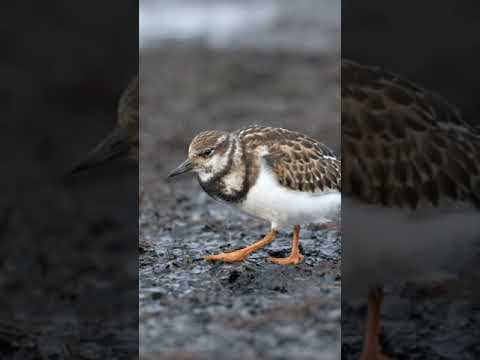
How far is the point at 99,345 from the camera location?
253 cm

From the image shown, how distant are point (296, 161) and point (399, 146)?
321 mm

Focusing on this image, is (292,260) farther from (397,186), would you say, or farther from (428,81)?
(428,81)

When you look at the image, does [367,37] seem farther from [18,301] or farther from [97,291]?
[18,301]

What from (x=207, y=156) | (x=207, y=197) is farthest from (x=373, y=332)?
(x=207, y=197)

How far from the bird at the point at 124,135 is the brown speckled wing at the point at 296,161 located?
14.6 inches

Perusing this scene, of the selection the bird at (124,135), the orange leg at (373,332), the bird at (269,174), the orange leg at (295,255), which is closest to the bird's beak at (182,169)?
the bird at (269,174)

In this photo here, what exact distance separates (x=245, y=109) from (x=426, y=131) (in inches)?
103

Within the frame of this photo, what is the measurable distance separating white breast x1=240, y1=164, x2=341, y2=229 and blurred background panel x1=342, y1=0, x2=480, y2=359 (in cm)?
28

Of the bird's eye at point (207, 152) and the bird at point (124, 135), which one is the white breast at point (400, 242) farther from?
the bird at point (124, 135)

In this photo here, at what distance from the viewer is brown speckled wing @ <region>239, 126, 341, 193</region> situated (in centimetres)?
203

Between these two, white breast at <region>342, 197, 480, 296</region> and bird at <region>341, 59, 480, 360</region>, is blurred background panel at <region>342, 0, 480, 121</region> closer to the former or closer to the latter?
bird at <region>341, 59, 480, 360</region>

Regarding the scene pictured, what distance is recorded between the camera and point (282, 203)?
1995 millimetres

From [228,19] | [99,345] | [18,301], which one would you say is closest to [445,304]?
[99,345]

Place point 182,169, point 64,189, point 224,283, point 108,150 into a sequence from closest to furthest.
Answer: point 182,169
point 224,283
point 108,150
point 64,189
